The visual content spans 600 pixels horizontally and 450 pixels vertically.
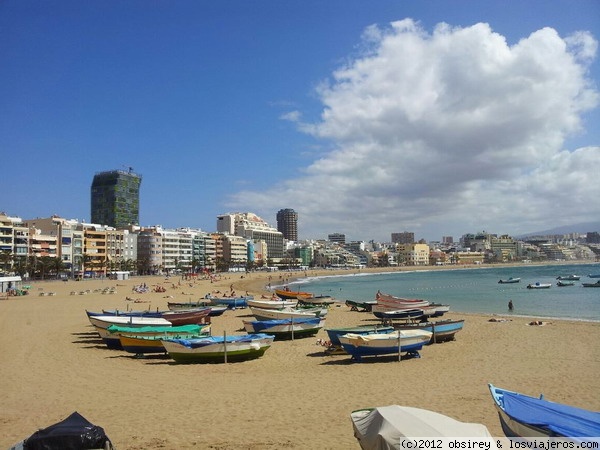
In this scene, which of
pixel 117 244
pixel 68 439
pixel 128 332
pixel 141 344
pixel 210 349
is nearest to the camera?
pixel 68 439

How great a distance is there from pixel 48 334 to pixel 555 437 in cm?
2694

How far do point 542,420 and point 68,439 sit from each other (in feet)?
24.9

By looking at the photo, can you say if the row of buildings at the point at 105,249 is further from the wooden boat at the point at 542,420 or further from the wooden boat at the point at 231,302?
the wooden boat at the point at 542,420

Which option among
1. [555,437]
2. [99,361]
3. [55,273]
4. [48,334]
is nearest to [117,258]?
[55,273]

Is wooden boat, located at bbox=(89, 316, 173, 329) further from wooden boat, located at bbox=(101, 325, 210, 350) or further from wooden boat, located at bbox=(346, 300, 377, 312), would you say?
wooden boat, located at bbox=(346, 300, 377, 312)

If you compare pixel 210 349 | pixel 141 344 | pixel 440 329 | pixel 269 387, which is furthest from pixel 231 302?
pixel 269 387

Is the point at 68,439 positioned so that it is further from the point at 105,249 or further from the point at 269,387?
the point at 105,249

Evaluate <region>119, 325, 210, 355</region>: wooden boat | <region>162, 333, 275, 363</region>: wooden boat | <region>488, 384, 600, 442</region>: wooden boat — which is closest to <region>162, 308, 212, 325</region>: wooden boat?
<region>119, 325, 210, 355</region>: wooden boat

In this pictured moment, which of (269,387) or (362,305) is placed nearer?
(269,387)

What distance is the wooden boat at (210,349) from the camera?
18500mm

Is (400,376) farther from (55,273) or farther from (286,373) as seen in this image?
(55,273)

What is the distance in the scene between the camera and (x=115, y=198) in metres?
184

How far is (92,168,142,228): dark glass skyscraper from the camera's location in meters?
184

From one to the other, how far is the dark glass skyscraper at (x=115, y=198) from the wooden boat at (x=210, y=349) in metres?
176
